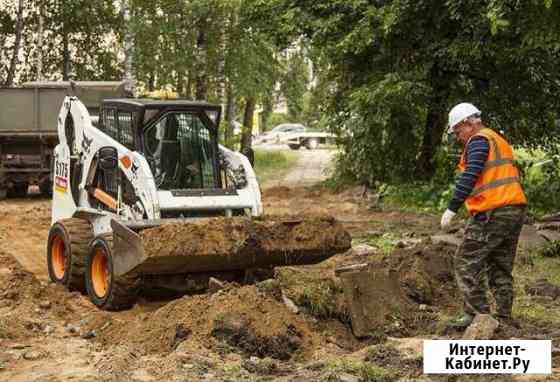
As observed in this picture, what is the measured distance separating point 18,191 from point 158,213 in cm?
1315

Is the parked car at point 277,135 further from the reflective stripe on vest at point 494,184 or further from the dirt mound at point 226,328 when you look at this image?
the reflective stripe on vest at point 494,184

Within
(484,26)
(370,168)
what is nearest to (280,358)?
(484,26)

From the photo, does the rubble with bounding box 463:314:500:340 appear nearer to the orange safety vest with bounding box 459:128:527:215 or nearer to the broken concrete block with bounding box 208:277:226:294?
the orange safety vest with bounding box 459:128:527:215

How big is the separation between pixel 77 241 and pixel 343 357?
455 centimetres

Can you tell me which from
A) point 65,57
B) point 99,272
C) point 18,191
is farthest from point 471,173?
point 65,57

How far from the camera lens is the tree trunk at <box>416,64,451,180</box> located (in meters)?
18.7

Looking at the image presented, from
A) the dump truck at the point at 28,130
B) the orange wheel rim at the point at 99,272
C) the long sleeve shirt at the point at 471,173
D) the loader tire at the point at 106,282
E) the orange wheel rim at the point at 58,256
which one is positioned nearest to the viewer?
the long sleeve shirt at the point at 471,173

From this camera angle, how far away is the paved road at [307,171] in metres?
26.4

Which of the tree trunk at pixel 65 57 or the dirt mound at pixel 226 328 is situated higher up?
the tree trunk at pixel 65 57

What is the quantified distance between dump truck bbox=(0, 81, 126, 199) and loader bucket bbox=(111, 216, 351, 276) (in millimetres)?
11283

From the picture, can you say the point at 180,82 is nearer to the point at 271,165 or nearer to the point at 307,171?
the point at 307,171

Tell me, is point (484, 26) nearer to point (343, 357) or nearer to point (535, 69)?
point (535, 69)

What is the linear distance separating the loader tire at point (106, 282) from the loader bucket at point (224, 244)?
0.54 ft

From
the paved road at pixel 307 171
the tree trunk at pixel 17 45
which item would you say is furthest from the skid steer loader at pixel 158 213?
the tree trunk at pixel 17 45
